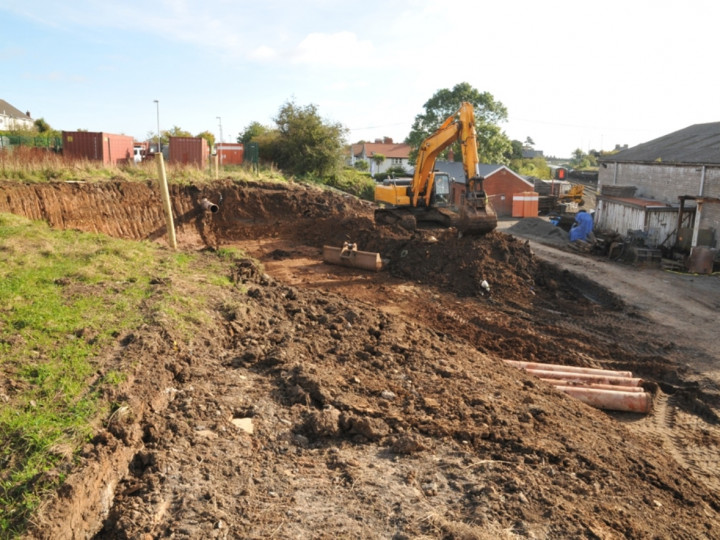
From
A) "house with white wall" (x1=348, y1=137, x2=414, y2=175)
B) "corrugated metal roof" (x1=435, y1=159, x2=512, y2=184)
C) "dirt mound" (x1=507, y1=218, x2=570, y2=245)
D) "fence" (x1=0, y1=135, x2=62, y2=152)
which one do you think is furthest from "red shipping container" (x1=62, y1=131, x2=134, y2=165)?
"house with white wall" (x1=348, y1=137, x2=414, y2=175)

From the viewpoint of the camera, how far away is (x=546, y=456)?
585 centimetres

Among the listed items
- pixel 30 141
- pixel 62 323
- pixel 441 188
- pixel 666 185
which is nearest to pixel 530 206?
pixel 666 185

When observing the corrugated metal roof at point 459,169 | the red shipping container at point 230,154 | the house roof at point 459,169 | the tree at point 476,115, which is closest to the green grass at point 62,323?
the red shipping container at point 230,154

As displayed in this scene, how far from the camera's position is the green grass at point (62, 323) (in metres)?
4.51

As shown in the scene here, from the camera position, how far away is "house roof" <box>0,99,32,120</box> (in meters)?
66.2

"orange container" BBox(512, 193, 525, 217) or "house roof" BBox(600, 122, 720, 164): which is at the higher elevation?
"house roof" BBox(600, 122, 720, 164)

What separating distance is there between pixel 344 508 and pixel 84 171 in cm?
1747

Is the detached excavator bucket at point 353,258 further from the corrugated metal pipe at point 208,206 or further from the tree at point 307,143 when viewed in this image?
the tree at point 307,143

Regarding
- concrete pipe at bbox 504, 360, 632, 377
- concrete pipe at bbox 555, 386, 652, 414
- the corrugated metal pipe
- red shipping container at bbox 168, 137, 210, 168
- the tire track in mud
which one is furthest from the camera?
red shipping container at bbox 168, 137, 210, 168

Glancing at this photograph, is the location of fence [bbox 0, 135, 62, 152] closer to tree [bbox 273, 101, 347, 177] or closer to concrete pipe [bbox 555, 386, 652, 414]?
tree [bbox 273, 101, 347, 177]

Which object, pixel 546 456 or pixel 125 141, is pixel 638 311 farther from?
pixel 125 141

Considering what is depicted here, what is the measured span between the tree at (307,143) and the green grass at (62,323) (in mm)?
24573

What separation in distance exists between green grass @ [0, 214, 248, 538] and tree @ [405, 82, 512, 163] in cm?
4829

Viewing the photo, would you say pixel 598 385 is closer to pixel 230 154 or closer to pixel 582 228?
pixel 582 228
